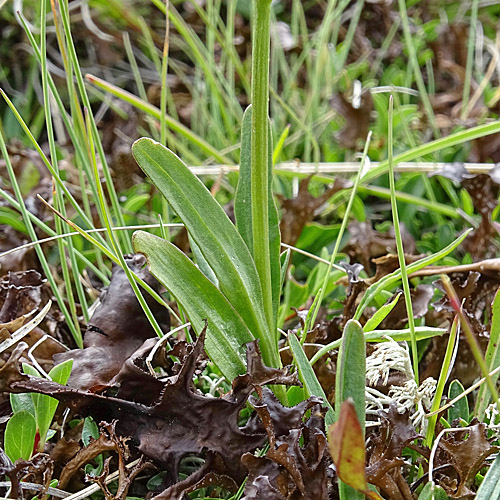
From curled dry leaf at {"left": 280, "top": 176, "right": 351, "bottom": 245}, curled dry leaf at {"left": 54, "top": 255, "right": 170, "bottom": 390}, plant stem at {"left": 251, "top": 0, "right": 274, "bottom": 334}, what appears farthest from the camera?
curled dry leaf at {"left": 280, "top": 176, "right": 351, "bottom": 245}

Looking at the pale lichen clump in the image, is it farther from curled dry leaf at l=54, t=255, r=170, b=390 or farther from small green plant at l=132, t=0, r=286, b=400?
curled dry leaf at l=54, t=255, r=170, b=390

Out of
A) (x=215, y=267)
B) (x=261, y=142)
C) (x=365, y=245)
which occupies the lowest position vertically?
(x=365, y=245)

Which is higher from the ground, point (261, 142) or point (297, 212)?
point (261, 142)

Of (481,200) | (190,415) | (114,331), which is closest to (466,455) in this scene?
(190,415)

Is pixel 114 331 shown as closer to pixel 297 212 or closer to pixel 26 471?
pixel 26 471

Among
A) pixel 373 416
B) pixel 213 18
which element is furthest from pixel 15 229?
pixel 213 18

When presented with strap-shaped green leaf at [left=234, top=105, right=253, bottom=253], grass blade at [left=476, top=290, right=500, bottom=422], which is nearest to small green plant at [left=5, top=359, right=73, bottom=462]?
strap-shaped green leaf at [left=234, top=105, right=253, bottom=253]

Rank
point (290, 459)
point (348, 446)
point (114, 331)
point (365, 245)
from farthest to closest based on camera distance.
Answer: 1. point (365, 245)
2. point (114, 331)
3. point (290, 459)
4. point (348, 446)

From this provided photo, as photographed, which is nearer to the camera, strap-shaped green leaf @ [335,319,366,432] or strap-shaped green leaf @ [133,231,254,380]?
strap-shaped green leaf @ [335,319,366,432]
